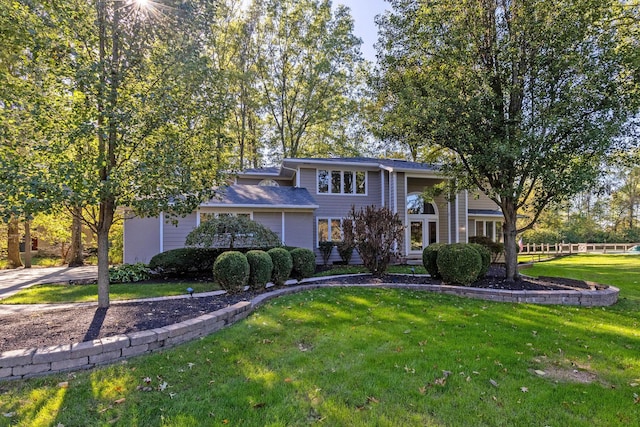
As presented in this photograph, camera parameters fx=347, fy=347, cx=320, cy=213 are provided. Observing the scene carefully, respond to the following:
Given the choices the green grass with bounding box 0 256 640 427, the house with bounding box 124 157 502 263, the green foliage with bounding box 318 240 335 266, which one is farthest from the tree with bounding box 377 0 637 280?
the green foliage with bounding box 318 240 335 266

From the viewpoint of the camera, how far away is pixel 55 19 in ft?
16.5

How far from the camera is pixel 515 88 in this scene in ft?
28.6

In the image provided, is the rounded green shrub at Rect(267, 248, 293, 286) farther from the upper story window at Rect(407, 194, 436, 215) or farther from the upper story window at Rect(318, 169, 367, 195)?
the upper story window at Rect(407, 194, 436, 215)

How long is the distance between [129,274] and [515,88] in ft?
40.4

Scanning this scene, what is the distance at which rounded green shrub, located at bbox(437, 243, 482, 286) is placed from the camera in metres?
8.59

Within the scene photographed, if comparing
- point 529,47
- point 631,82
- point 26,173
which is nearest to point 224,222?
point 26,173

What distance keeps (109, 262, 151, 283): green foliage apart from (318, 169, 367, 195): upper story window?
799 cm

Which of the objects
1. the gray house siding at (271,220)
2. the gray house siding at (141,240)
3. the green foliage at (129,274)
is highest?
the gray house siding at (271,220)

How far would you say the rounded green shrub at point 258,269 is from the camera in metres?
7.66

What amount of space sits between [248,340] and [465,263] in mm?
6038

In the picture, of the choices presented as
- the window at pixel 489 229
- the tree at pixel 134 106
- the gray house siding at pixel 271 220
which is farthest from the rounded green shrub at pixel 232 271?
the window at pixel 489 229

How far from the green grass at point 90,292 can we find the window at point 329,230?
6891 mm

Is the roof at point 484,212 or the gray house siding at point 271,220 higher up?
the roof at point 484,212

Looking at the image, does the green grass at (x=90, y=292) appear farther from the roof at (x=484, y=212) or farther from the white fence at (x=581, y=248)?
the white fence at (x=581, y=248)
